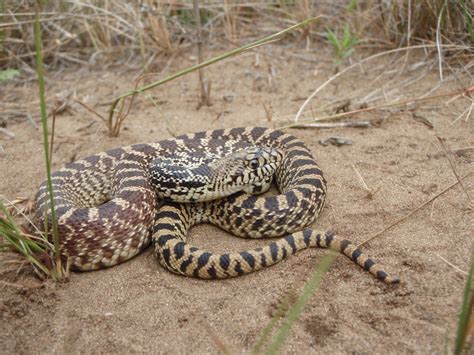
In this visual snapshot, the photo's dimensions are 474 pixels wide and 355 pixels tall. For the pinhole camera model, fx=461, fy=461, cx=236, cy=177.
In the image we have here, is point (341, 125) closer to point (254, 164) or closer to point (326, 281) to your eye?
point (254, 164)

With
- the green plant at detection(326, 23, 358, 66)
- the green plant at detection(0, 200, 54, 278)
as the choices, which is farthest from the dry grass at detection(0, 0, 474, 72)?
the green plant at detection(0, 200, 54, 278)

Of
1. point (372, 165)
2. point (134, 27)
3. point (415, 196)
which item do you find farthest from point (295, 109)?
point (134, 27)

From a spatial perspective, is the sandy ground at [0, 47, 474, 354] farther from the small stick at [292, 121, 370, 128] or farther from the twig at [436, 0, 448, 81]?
the twig at [436, 0, 448, 81]

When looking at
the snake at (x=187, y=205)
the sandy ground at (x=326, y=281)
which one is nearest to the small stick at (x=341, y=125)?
the sandy ground at (x=326, y=281)

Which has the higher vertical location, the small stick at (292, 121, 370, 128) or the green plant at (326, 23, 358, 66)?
the green plant at (326, 23, 358, 66)

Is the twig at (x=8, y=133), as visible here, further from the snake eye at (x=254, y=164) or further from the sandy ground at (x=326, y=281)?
the snake eye at (x=254, y=164)

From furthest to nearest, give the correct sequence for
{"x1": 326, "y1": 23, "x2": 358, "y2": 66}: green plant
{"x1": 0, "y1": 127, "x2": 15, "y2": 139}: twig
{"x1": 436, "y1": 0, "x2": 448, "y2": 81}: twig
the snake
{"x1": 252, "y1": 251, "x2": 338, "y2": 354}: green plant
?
1. {"x1": 326, "y1": 23, "x2": 358, "y2": 66}: green plant
2. {"x1": 0, "y1": 127, "x2": 15, "y2": 139}: twig
3. {"x1": 436, "y1": 0, "x2": 448, "y2": 81}: twig
4. the snake
5. {"x1": 252, "y1": 251, "x2": 338, "y2": 354}: green plant
